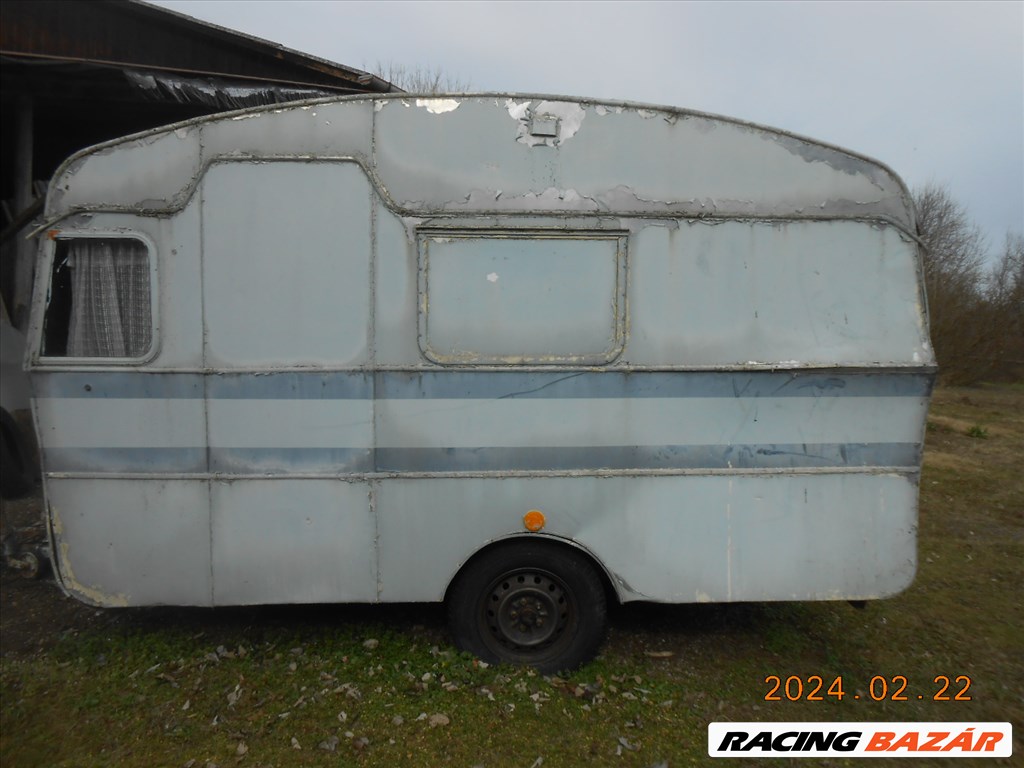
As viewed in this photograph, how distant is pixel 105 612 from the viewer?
14.7 ft

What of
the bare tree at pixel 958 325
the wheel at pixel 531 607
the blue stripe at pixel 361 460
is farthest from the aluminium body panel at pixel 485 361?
the bare tree at pixel 958 325

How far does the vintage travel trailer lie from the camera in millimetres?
3506

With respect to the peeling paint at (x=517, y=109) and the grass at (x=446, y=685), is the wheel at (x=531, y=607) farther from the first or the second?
the peeling paint at (x=517, y=109)

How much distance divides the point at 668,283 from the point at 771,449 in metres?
1.17

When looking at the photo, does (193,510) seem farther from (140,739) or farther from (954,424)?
(954,424)

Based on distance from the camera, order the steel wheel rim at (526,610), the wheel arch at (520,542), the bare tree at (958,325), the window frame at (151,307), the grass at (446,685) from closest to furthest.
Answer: the grass at (446,685) → the window frame at (151,307) → the wheel arch at (520,542) → the steel wheel rim at (526,610) → the bare tree at (958,325)

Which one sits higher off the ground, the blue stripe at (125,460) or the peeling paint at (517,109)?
the peeling paint at (517,109)

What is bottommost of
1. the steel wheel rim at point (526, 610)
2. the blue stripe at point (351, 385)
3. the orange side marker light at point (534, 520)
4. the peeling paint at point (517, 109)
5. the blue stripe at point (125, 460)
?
the steel wheel rim at point (526, 610)

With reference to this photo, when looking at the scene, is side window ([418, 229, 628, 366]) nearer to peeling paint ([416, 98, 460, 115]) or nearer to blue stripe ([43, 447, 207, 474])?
peeling paint ([416, 98, 460, 115])

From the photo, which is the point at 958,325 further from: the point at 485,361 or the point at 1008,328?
the point at 485,361

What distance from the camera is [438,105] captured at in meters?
3.53

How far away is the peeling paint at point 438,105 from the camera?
3.53 metres

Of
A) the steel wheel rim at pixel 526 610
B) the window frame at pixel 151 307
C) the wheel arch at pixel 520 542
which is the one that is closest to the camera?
the window frame at pixel 151 307

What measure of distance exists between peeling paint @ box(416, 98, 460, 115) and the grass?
333 cm
